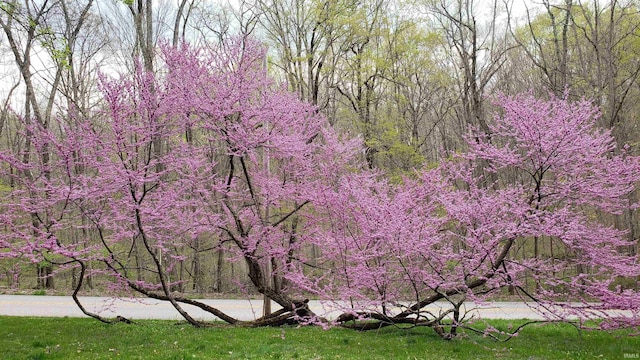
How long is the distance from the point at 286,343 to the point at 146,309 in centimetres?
611

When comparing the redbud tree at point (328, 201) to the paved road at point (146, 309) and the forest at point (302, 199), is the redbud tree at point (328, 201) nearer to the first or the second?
the forest at point (302, 199)

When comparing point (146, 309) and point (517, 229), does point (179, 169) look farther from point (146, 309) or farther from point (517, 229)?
point (517, 229)

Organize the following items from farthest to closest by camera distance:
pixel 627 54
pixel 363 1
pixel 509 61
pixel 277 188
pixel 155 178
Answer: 1. pixel 509 61
2. pixel 363 1
3. pixel 627 54
4. pixel 277 188
5. pixel 155 178

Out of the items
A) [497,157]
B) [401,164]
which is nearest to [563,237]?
[497,157]

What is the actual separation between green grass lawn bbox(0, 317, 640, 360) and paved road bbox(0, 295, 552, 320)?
1785 millimetres

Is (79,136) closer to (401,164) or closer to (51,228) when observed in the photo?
(51,228)

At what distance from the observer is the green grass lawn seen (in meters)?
6.58

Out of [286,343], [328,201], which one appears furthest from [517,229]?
[286,343]

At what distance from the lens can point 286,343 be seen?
7457 mm

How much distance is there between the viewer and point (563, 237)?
6859mm

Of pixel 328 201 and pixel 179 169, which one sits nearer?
pixel 328 201

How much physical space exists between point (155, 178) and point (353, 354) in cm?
442

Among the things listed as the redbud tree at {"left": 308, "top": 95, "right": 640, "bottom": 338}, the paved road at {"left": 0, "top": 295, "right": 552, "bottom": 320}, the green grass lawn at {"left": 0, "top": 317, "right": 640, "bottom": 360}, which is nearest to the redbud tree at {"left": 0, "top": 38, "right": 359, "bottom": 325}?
Result: the green grass lawn at {"left": 0, "top": 317, "right": 640, "bottom": 360}

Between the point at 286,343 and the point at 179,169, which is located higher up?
the point at 179,169
